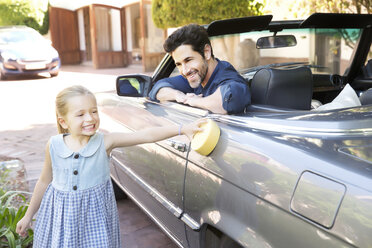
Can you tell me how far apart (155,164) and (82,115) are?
0.68m

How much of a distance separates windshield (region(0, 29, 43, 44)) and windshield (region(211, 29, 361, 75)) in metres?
12.8

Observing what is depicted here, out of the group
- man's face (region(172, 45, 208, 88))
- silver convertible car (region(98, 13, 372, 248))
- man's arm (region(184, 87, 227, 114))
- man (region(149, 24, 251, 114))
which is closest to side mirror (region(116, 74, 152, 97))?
silver convertible car (region(98, 13, 372, 248))

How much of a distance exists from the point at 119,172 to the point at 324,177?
7.24 feet

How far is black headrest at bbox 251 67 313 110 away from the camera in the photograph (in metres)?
2.27

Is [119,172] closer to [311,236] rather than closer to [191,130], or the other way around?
[191,130]

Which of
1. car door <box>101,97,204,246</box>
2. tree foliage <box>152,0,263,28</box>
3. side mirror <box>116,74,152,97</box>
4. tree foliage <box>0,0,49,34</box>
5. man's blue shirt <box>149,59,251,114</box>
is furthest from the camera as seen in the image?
tree foliage <box>0,0,49,34</box>

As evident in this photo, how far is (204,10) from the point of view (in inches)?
343

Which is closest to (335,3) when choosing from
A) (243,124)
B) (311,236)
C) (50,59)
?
(243,124)

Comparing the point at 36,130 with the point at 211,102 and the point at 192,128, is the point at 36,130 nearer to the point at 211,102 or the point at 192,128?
the point at 211,102

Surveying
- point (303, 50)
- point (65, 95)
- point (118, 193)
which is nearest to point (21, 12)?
point (118, 193)

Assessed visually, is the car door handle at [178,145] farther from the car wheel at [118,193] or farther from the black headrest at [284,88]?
the car wheel at [118,193]

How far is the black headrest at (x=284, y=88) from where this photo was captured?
2268mm

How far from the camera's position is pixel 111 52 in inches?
795

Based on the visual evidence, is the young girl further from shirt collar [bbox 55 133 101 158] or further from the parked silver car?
the parked silver car
